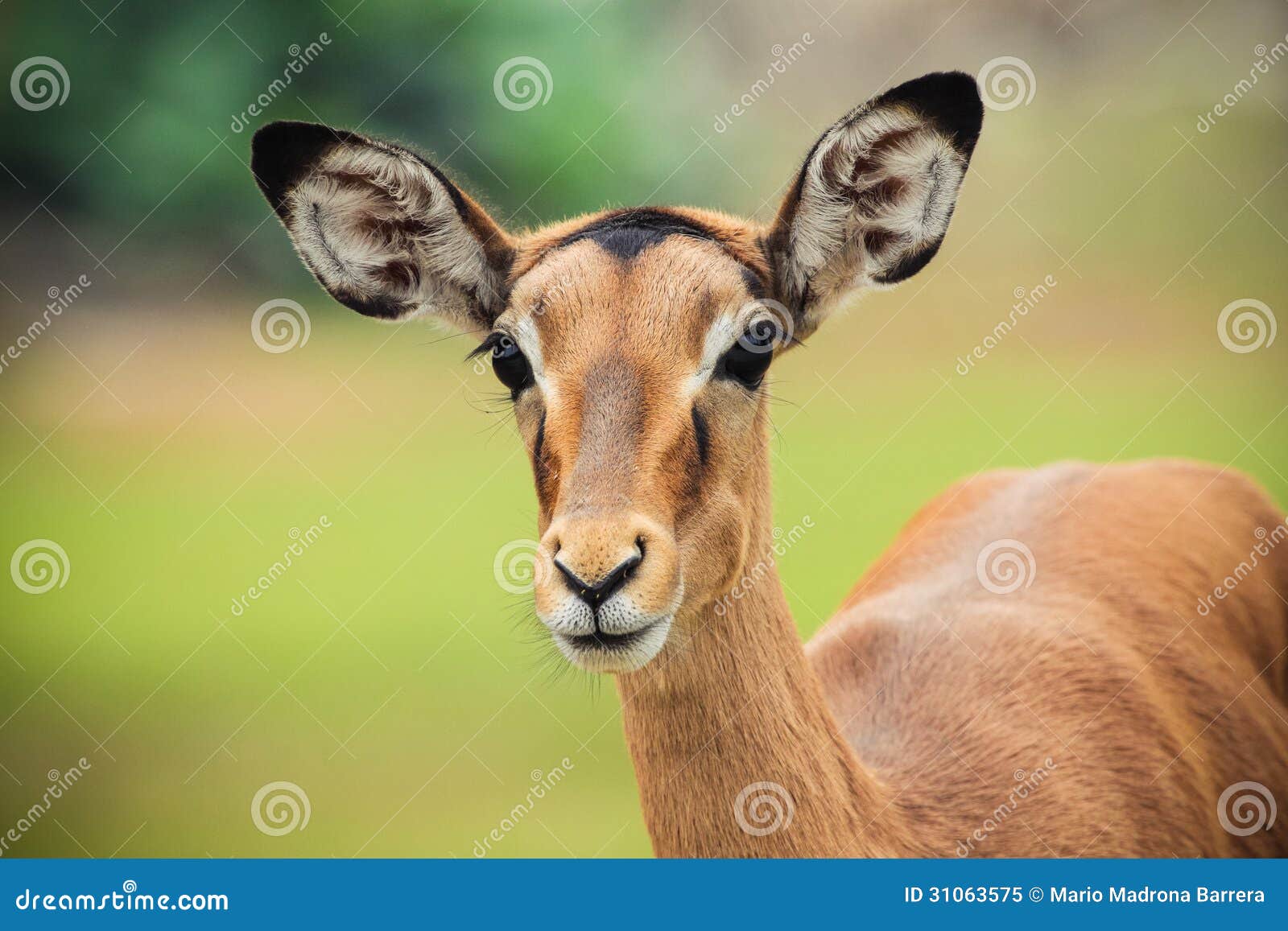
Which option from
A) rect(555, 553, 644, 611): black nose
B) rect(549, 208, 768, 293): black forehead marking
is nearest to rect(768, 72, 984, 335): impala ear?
rect(549, 208, 768, 293): black forehead marking

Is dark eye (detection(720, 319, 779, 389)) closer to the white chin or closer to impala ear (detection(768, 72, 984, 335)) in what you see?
impala ear (detection(768, 72, 984, 335))

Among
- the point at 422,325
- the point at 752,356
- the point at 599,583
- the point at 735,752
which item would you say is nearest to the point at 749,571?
the point at 735,752

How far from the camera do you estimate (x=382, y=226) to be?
3.54m

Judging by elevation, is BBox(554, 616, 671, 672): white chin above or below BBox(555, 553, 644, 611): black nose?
below

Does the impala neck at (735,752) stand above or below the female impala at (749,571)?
below

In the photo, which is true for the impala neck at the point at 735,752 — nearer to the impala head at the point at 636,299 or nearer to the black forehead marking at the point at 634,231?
the impala head at the point at 636,299

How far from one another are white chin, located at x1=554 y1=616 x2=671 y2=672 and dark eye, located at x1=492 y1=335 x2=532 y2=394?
797mm

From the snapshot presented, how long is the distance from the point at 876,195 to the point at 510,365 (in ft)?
3.81

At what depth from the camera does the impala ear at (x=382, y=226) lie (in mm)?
3303

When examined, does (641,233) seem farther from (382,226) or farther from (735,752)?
(735,752)

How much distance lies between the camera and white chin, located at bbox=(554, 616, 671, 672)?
2607 millimetres

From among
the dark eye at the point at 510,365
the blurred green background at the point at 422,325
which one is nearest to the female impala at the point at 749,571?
the dark eye at the point at 510,365

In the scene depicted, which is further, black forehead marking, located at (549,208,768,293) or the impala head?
black forehead marking, located at (549,208,768,293)

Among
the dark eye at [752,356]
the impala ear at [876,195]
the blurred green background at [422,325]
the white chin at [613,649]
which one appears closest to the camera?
the white chin at [613,649]
